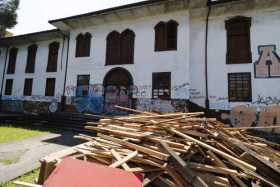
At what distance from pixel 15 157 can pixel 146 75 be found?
29.1ft

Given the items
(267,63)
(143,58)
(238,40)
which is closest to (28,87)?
(143,58)

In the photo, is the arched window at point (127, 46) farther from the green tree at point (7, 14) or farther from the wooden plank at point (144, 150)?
the green tree at point (7, 14)

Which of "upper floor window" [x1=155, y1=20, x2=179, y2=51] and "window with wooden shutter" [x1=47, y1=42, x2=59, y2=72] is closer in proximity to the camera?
"upper floor window" [x1=155, y1=20, x2=179, y2=51]

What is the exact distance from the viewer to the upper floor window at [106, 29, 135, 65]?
14.0 m

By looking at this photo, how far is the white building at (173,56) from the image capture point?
11.8 metres

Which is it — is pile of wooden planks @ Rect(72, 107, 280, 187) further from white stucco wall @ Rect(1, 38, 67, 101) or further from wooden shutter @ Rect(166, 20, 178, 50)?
white stucco wall @ Rect(1, 38, 67, 101)

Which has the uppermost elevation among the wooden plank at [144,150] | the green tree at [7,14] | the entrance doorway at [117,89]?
the green tree at [7,14]

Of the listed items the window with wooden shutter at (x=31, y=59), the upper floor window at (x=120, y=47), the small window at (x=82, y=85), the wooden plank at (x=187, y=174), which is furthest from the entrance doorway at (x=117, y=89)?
the wooden plank at (x=187, y=174)

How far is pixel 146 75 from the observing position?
13.3 meters

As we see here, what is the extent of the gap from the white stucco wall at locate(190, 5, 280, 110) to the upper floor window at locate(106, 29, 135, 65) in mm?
4148

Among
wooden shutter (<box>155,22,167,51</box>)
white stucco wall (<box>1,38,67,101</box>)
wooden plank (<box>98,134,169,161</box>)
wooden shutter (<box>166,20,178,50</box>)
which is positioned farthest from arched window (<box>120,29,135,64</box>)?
wooden plank (<box>98,134,169,161</box>)

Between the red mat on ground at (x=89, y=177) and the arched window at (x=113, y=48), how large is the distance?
1191 centimetres

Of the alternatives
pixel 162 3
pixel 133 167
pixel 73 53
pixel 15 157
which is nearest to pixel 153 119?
pixel 133 167

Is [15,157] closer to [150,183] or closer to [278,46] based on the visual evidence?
[150,183]
